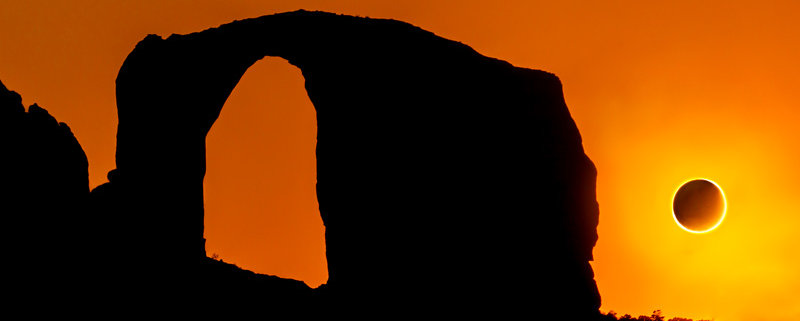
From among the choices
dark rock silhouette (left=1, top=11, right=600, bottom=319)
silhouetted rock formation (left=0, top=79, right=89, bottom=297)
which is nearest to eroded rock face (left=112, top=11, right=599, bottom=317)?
dark rock silhouette (left=1, top=11, right=600, bottom=319)

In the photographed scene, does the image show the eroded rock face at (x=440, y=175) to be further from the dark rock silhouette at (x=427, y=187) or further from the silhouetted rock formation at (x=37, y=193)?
the silhouetted rock formation at (x=37, y=193)

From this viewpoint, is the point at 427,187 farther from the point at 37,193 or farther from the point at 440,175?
the point at 37,193

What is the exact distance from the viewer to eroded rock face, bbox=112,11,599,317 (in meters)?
19.5

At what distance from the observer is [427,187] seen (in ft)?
65.0

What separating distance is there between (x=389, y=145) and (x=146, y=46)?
7364mm

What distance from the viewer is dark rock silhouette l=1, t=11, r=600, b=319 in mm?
19516

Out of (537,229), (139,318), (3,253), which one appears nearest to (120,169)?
(3,253)

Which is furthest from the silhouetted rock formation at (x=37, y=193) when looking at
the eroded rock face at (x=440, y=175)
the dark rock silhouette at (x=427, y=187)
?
the eroded rock face at (x=440, y=175)

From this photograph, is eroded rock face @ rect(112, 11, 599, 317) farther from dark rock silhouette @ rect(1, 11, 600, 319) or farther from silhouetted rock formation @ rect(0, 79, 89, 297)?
silhouetted rock formation @ rect(0, 79, 89, 297)

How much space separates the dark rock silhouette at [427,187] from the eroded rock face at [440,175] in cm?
3

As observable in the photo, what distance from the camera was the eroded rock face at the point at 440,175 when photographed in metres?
19.5

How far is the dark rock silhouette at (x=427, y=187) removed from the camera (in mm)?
19516

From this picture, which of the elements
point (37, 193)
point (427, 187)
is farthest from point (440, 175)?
point (37, 193)

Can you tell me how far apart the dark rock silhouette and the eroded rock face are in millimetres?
27
